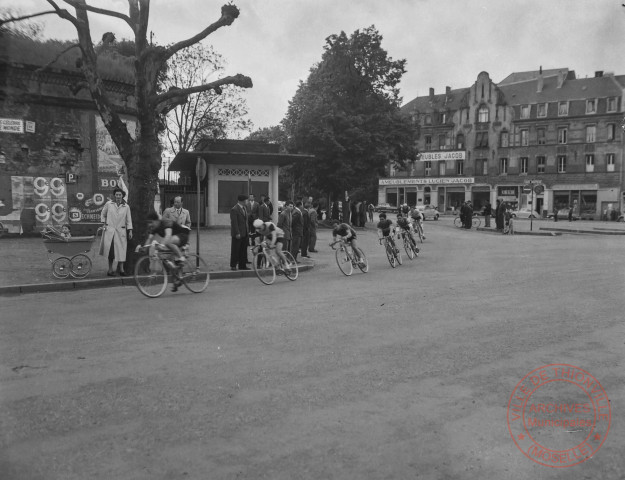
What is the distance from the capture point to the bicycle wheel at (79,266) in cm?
1153

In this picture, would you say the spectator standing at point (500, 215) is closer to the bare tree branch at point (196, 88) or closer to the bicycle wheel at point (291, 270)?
the bicycle wheel at point (291, 270)

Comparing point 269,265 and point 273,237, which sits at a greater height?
point 273,237

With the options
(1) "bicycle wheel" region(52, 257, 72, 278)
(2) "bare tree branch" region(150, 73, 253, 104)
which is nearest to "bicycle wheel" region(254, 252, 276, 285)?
(1) "bicycle wheel" region(52, 257, 72, 278)

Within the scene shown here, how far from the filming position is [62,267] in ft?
37.8

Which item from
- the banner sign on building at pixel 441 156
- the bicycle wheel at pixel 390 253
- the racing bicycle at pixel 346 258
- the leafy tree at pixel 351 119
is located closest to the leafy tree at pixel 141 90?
the racing bicycle at pixel 346 258

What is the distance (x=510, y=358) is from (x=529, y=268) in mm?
9063

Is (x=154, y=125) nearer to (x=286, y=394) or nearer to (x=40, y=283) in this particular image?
(x=40, y=283)

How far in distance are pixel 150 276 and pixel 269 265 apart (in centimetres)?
308

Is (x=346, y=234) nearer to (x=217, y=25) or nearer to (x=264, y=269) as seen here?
(x=264, y=269)

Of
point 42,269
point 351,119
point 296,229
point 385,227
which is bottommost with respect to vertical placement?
point 42,269

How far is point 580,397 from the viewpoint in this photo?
461 centimetres

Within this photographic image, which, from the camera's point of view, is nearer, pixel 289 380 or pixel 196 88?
pixel 289 380

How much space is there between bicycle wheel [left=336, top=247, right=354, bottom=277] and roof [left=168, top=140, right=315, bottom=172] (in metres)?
17.2

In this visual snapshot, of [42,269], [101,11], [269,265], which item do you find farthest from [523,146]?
[42,269]
